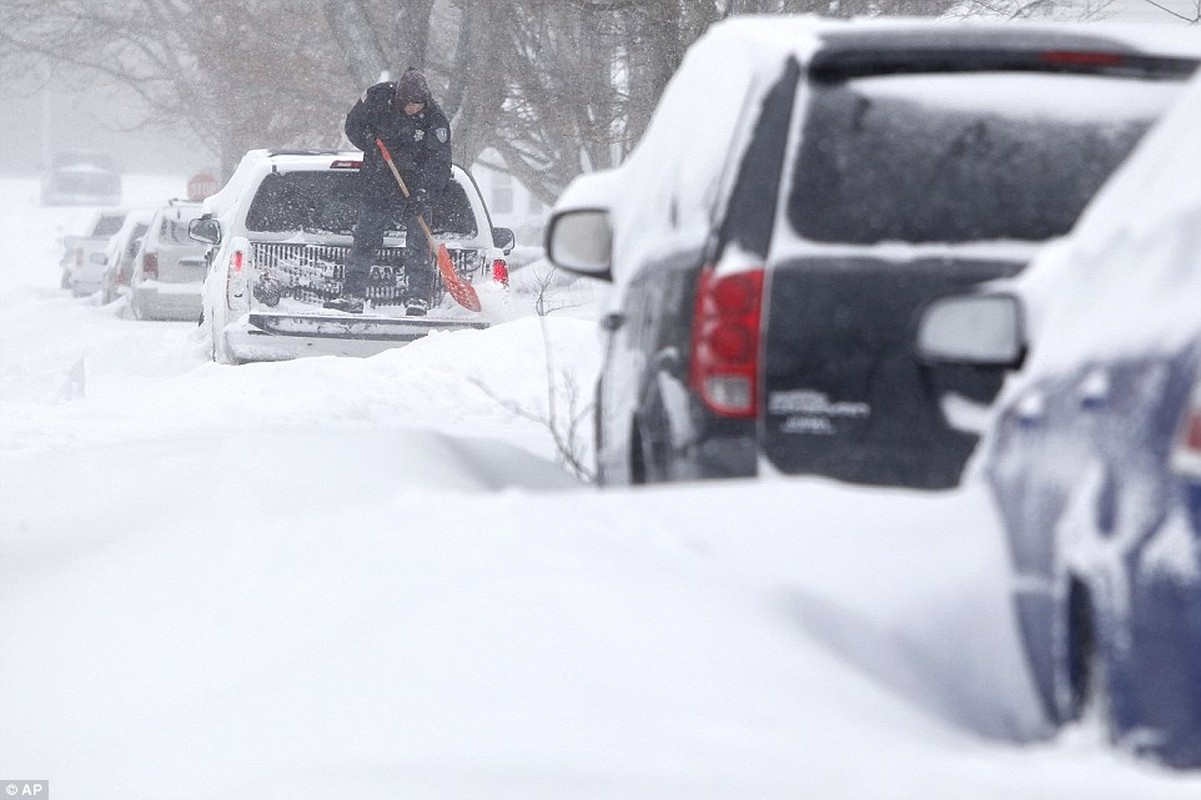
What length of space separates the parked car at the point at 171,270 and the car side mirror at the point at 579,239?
59.3ft

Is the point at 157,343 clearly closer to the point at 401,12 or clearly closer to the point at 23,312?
the point at 401,12

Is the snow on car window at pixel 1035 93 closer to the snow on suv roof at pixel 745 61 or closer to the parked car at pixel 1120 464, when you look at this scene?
the snow on suv roof at pixel 745 61

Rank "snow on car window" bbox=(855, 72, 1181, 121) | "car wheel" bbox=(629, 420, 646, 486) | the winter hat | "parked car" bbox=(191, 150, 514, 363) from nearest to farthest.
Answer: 1. "snow on car window" bbox=(855, 72, 1181, 121)
2. "car wheel" bbox=(629, 420, 646, 486)
3. "parked car" bbox=(191, 150, 514, 363)
4. the winter hat

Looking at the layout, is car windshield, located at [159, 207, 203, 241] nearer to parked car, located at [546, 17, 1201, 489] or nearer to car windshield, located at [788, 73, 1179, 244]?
parked car, located at [546, 17, 1201, 489]

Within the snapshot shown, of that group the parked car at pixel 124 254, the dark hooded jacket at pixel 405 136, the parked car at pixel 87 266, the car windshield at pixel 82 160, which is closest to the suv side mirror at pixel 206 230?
the dark hooded jacket at pixel 405 136

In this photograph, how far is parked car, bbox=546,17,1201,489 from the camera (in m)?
4.07

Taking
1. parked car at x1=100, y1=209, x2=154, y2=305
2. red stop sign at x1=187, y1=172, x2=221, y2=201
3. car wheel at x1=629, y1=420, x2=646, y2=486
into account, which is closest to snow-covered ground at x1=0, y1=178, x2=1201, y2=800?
car wheel at x1=629, y1=420, x2=646, y2=486

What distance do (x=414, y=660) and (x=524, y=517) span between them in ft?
1.95

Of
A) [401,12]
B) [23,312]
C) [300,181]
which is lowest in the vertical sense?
[23,312]

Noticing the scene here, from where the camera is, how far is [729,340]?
13.7ft

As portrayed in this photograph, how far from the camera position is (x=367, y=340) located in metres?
13.0

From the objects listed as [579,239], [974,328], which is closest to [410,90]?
[579,239]

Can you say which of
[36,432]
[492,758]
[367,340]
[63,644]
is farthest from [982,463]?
[367,340]

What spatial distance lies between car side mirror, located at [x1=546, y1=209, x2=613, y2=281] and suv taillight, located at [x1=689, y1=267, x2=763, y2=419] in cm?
182
